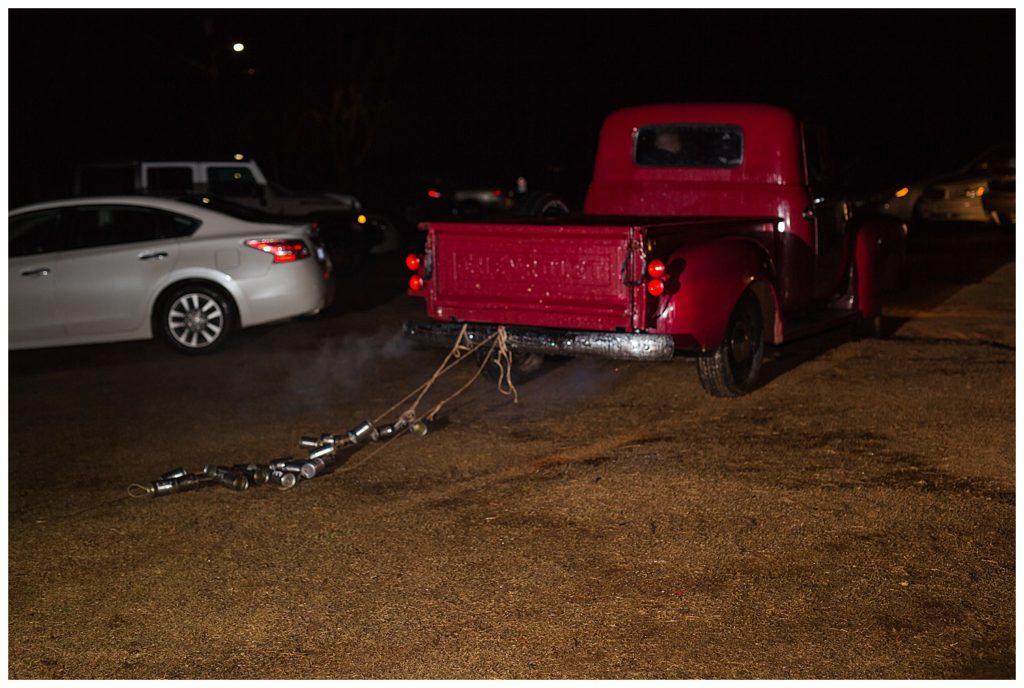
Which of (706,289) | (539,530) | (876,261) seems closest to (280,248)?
(706,289)

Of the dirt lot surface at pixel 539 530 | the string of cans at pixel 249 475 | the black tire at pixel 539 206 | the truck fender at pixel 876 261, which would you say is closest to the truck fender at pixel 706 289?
the dirt lot surface at pixel 539 530

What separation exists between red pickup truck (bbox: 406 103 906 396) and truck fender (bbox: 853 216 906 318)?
0.7 inches

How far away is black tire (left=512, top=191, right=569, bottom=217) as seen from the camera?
378 inches

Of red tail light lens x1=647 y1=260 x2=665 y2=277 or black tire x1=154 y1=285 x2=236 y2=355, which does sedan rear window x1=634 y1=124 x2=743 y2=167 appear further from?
black tire x1=154 y1=285 x2=236 y2=355

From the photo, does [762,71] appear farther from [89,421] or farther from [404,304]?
[89,421]

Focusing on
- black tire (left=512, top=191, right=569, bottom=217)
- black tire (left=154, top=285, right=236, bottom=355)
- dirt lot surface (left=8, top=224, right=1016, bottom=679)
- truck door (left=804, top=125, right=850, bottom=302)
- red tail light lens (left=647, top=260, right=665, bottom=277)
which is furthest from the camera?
black tire (left=154, top=285, right=236, bottom=355)

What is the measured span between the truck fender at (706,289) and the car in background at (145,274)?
4455 millimetres

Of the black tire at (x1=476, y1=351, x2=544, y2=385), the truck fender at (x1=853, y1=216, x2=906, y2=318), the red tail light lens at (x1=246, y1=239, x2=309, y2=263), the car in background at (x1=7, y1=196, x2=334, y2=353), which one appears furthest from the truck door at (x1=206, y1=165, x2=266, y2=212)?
the truck fender at (x1=853, y1=216, x2=906, y2=318)

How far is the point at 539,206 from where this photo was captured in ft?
31.6

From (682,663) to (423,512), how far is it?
2091 millimetres

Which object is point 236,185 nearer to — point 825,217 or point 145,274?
point 145,274

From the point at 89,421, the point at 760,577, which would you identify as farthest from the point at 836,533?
the point at 89,421

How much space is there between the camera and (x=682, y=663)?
4.28 m

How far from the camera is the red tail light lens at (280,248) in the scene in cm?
1112
